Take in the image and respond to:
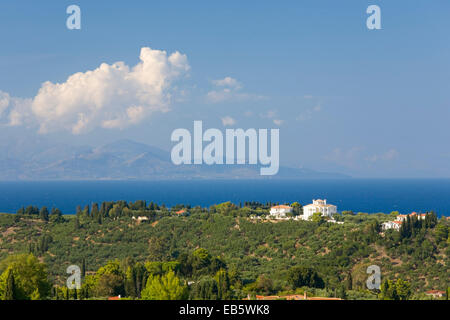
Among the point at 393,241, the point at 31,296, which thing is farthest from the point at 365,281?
the point at 31,296

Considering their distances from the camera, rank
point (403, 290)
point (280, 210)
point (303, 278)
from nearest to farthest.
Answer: point (403, 290) → point (303, 278) → point (280, 210)

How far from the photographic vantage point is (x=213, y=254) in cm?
6175

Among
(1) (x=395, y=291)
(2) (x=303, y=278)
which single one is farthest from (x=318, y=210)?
(1) (x=395, y=291)

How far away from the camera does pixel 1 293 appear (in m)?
32.3

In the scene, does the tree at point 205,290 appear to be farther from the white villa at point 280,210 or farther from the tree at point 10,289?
the white villa at point 280,210

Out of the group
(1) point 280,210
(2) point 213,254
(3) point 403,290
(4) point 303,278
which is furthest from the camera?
(1) point 280,210

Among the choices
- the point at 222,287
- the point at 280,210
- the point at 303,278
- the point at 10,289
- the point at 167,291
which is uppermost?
the point at 280,210

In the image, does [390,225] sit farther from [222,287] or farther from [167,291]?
[167,291]

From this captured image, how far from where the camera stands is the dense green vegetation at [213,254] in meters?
39.4

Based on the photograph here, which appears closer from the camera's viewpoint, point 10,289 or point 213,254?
point 10,289

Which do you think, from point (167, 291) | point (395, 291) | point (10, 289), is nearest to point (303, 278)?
point (395, 291)

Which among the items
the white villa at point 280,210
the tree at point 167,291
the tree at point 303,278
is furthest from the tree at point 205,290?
the white villa at point 280,210

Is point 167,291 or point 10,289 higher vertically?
point 167,291
